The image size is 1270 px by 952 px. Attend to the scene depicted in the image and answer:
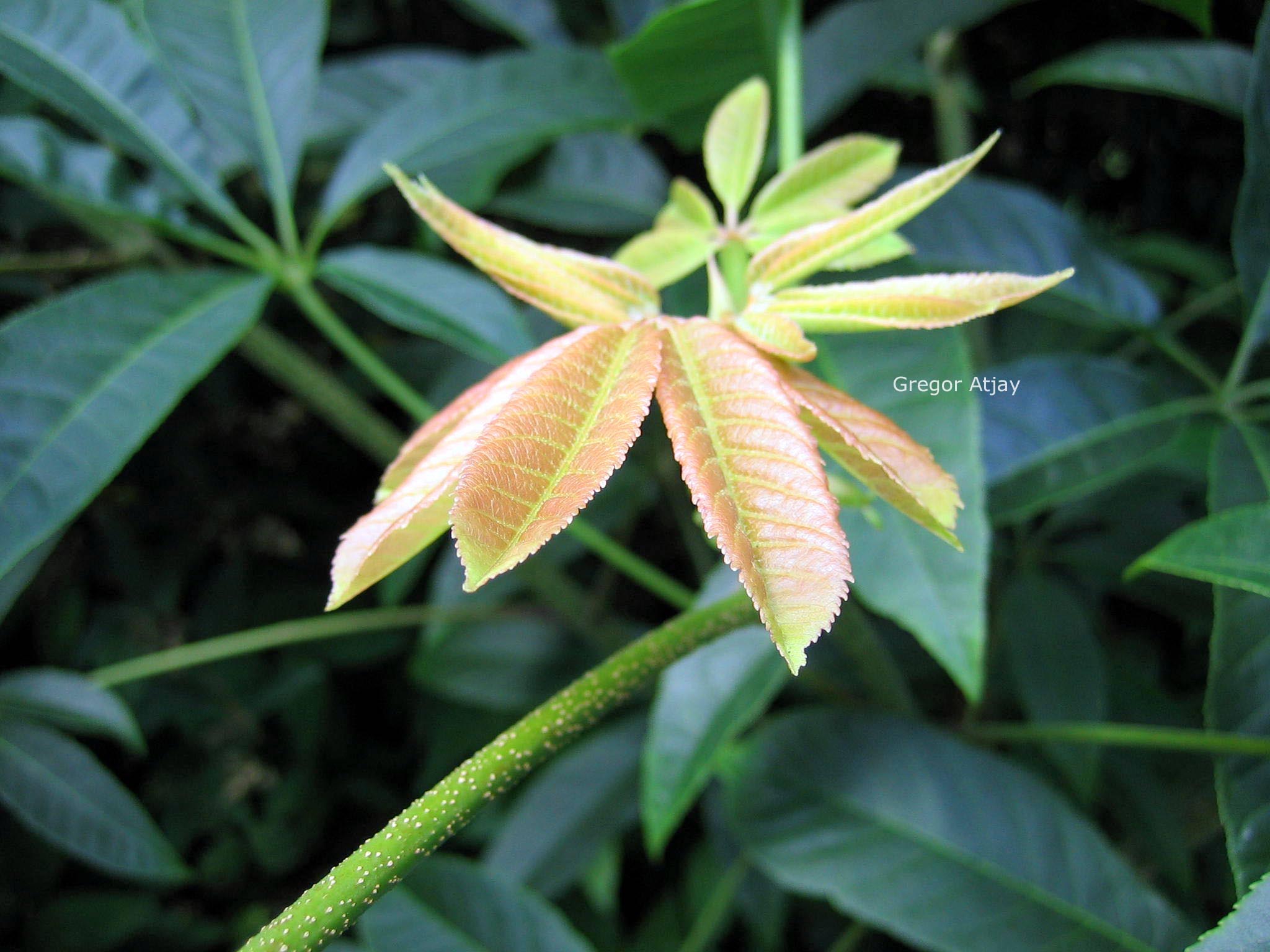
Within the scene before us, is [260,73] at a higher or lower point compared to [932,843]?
higher

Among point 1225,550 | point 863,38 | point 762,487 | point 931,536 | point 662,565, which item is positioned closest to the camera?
point 762,487

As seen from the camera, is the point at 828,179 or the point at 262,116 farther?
the point at 262,116

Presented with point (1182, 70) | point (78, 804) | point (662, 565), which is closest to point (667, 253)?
point (1182, 70)

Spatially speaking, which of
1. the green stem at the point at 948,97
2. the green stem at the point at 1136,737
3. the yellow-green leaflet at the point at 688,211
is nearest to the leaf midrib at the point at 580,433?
the yellow-green leaflet at the point at 688,211

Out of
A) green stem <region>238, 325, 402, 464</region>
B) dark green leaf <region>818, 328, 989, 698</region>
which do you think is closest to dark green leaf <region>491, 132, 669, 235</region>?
green stem <region>238, 325, 402, 464</region>

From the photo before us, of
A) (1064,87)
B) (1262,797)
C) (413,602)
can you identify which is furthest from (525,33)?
(1262,797)

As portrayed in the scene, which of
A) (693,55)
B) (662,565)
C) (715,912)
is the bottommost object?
(715,912)

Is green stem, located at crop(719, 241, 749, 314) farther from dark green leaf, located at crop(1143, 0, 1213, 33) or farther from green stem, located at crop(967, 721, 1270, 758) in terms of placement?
dark green leaf, located at crop(1143, 0, 1213, 33)

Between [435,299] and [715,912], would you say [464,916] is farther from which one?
[435,299]
